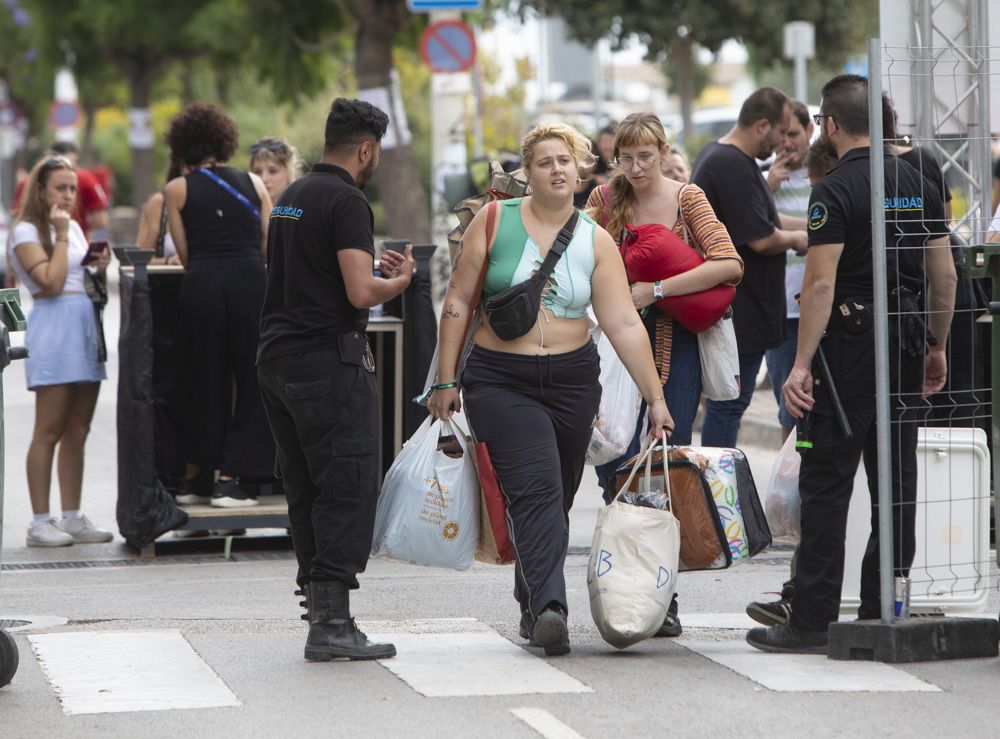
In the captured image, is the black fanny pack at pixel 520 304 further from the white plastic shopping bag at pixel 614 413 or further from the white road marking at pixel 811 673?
the white road marking at pixel 811 673

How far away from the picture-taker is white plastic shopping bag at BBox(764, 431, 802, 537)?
638cm

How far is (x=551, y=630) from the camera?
5887 mm

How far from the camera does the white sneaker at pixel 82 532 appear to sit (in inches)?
358

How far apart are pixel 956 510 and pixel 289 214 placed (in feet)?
8.78

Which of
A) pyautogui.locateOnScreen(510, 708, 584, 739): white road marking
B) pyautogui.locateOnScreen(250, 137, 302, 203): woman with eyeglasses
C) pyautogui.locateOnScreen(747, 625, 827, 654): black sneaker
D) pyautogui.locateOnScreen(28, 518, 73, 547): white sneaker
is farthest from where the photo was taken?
pyautogui.locateOnScreen(250, 137, 302, 203): woman with eyeglasses

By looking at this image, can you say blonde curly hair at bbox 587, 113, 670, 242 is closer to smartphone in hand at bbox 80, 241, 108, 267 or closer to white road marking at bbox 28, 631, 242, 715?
white road marking at bbox 28, 631, 242, 715

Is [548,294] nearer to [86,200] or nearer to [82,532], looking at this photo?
[82,532]

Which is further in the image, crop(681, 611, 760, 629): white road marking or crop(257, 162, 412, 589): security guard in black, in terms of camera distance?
crop(681, 611, 760, 629): white road marking

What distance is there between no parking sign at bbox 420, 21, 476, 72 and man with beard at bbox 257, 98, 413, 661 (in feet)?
33.9

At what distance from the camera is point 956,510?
6457 mm

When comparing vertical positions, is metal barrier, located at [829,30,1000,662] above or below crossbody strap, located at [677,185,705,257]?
below

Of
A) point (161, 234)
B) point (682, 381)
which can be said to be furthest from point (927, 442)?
point (161, 234)

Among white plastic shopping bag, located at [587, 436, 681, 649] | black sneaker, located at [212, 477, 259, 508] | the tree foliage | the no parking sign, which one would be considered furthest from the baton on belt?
the tree foliage

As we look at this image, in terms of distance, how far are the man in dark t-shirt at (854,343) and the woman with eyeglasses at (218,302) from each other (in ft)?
11.4
